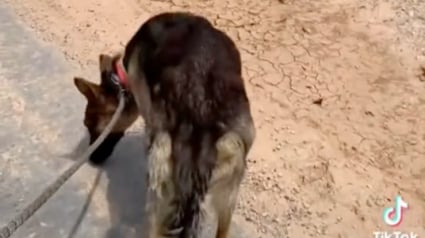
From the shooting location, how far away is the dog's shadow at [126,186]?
5.46m

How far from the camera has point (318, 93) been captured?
6.39 m

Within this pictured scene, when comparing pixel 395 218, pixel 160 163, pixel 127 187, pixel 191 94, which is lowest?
pixel 395 218

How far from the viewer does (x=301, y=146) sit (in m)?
5.95

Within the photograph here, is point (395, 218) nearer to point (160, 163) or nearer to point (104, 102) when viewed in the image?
point (160, 163)

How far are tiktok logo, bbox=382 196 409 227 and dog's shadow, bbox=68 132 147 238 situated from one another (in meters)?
1.55

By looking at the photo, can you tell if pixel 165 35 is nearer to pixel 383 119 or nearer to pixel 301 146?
pixel 301 146

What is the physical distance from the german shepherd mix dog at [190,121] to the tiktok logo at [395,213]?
1.22 metres

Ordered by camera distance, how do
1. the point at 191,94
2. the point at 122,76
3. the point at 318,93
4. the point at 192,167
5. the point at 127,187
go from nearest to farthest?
the point at 192,167
the point at 191,94
the point at 122,76
the point at 127,187
the point at 318,93

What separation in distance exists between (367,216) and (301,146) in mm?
724

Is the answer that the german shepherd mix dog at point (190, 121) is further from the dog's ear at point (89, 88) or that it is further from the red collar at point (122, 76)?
the dog's ear at point (89, 88)

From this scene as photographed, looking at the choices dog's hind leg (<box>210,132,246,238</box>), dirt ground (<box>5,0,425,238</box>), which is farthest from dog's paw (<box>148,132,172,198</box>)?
dirt ground (<box>5,0,425,238</box>)

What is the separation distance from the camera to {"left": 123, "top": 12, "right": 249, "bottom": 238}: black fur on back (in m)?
4.40

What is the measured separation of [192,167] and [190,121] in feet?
0.78

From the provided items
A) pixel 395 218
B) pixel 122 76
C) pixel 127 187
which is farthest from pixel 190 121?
pixel 395 218
